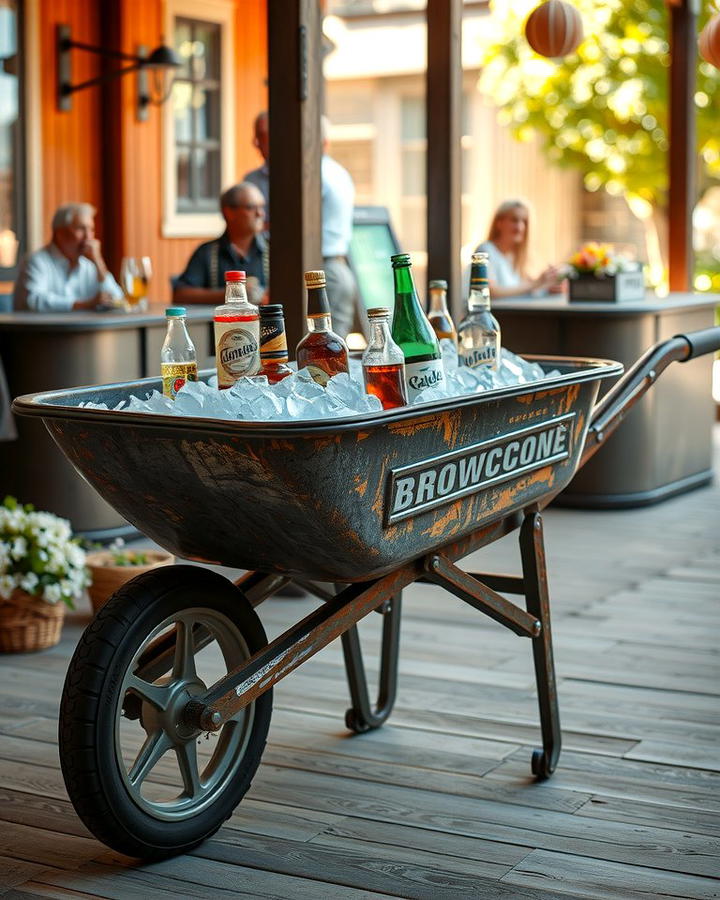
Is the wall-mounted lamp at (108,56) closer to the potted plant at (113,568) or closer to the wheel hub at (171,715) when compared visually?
the potted plant at (113,568)

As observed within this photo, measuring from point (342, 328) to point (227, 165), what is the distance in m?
2.74

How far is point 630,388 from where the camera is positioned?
285 cm

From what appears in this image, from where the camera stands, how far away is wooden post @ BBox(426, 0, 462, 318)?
4617mm

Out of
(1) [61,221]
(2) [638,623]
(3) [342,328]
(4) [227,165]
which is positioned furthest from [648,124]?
(2) [638,623]

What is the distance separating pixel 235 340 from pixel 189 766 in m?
0.73

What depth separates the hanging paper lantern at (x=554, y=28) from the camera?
541 centimetres

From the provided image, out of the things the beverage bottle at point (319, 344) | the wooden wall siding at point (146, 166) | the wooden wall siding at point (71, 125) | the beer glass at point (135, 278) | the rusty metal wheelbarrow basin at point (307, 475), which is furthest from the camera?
the wooden wall siding at point (146, 166)

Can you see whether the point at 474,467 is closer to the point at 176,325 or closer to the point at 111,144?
the point at 176,325

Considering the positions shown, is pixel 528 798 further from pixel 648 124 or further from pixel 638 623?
pixel 648 124

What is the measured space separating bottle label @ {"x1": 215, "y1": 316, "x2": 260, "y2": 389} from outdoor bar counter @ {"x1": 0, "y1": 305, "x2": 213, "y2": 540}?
259 cm

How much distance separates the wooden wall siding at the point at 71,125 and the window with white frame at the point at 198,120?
0.49m

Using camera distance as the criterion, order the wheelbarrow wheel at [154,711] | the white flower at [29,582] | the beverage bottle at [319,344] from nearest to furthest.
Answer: the wheelbarrow wheel at [154,711] < the beverage bottle at [319,344] < the white flower at [29,582]

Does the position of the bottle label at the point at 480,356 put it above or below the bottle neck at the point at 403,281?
below

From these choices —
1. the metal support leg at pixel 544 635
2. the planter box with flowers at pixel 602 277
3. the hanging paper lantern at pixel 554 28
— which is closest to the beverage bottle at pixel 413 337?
the metal support leg at pixel 544 635
